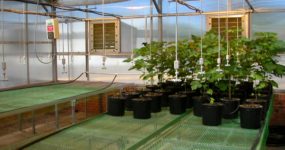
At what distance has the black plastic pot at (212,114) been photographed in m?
2.28

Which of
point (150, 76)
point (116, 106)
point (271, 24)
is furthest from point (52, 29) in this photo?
point (271, 24)

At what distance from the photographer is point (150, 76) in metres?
3.22

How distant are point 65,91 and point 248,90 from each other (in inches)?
91.5

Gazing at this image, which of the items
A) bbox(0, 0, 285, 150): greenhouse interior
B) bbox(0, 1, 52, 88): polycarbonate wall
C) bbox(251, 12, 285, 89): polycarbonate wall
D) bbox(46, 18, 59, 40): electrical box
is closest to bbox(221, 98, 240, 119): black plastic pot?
bbox(0, 0, 285, 150): greenhouse interior

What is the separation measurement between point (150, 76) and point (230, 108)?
946 mm

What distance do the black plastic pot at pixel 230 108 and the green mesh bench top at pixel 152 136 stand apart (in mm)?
65

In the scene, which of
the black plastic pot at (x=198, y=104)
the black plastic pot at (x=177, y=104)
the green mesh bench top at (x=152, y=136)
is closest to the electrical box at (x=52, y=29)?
the green mesh bench top at (x=152, y=136)

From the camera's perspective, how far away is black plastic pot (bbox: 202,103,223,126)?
2.28 m

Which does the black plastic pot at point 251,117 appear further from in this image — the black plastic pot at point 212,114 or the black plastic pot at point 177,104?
the black plastic pot at point 177,104

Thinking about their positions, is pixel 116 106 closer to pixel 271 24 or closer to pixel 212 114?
pixel 212 114

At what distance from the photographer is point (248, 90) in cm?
339

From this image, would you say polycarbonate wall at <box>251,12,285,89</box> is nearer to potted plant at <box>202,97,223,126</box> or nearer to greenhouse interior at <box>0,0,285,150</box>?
greenhouse interior at <box>0,0,285,150</box>

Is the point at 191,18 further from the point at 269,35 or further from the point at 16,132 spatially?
the point at 16,132

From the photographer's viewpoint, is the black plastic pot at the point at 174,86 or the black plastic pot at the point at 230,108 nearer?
the black plastic pot at the point at 230,108
